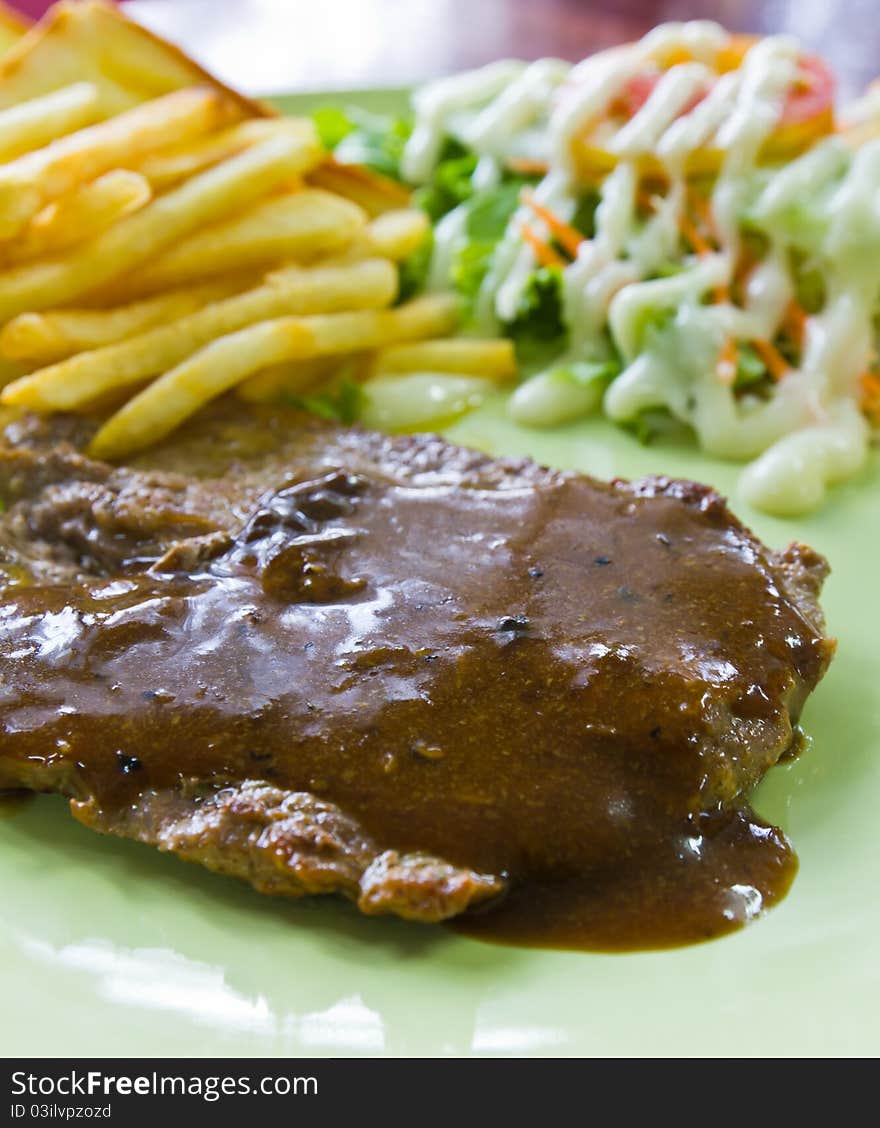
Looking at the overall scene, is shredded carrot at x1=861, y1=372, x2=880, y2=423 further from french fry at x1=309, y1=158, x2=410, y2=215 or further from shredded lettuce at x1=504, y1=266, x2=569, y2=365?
french fry at x1=309, y1=158, x2=410, y2=215

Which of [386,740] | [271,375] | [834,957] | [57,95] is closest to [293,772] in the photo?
[386,740]

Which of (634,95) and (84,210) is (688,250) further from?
(84,210)

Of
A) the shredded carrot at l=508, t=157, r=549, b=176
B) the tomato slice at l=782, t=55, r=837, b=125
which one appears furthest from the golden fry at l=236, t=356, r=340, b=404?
the tomato slice at l=782, t=55, r=837, b=125

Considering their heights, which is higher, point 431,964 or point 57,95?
point 57,95

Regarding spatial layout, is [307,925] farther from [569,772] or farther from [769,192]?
[769,192]

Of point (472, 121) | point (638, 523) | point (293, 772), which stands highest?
point (472, 121)

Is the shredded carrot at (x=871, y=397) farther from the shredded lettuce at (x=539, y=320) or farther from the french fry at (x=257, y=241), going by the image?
the french fry at (x=257, y=241)

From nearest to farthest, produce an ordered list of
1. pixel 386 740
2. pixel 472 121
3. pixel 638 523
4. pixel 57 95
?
pixel 386 740 < pixel 638 523 < pixel 57 95 < pixel 472 121

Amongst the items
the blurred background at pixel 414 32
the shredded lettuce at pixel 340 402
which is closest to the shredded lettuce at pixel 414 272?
the shredded lettuce at pixel 340 402
